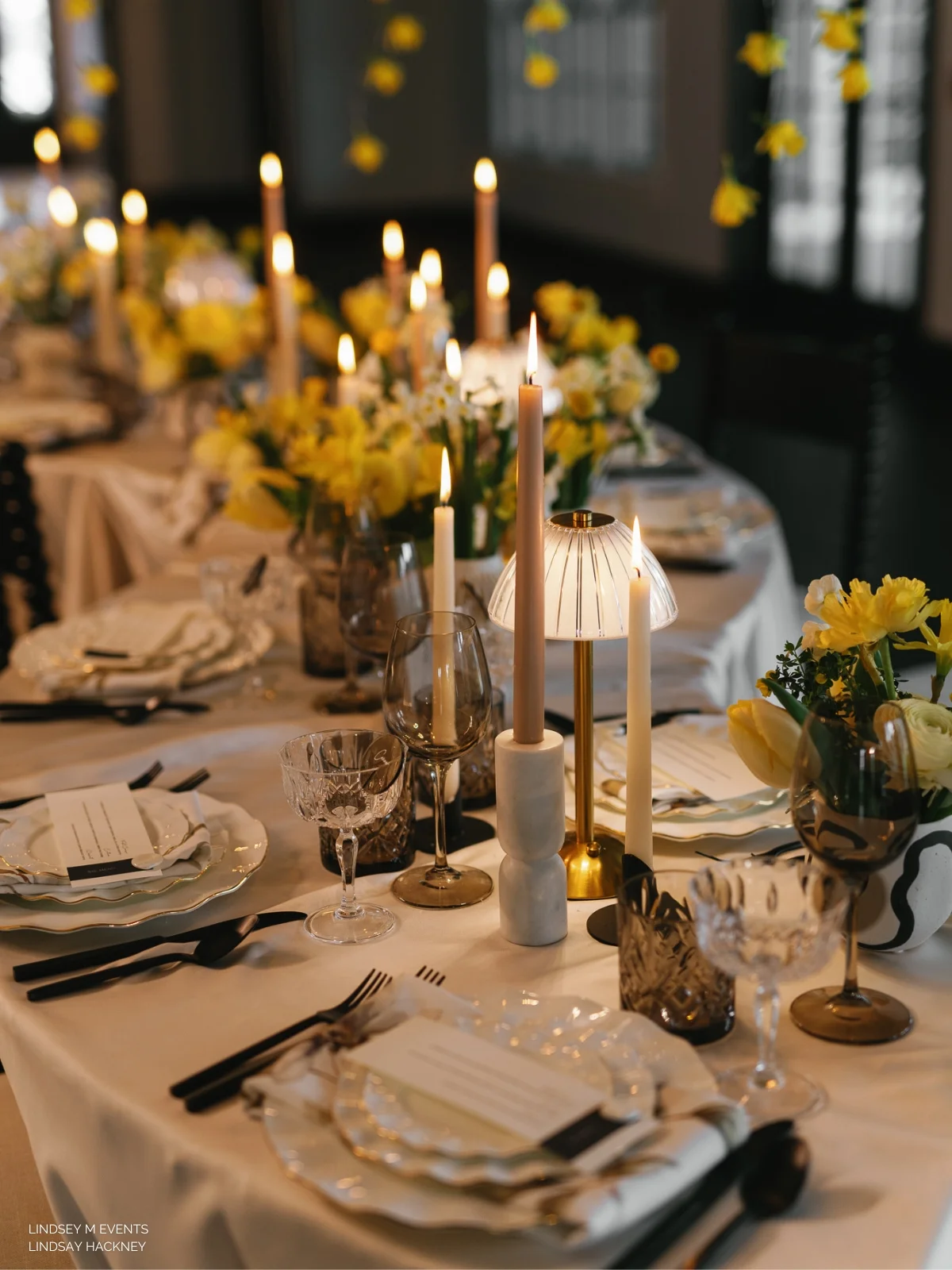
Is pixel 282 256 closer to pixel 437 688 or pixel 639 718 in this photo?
pixel 437 688

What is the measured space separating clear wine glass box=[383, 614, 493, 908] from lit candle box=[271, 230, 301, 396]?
1.54 m

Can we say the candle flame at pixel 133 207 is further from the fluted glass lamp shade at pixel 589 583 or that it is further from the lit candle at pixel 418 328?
the fluted glass lamp shade at pixel 589 583

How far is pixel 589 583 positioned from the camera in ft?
3.89

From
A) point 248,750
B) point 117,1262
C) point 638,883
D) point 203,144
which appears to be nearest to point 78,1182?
point 117,1262

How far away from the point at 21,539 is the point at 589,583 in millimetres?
2199

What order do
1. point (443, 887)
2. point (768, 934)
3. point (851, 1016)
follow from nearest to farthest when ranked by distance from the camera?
1. point (768, 934)
2. point (851, 1016)
3. point (443, 887)

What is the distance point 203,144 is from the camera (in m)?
8.94

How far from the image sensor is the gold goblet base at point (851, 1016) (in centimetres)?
103

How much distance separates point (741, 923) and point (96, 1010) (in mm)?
507

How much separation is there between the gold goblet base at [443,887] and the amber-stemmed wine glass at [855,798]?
0.33 meters

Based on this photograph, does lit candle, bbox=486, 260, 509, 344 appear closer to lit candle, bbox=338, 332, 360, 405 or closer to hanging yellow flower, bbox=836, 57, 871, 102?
lit candle, bbox=338, 332, 360, 405

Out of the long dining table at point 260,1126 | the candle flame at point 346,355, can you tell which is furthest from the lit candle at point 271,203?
the long dining table at point 260,1126

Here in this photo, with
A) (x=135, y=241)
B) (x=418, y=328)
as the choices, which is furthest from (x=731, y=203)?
(x=135, y=241)

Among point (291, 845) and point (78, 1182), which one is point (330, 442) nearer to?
point (291, 845)
